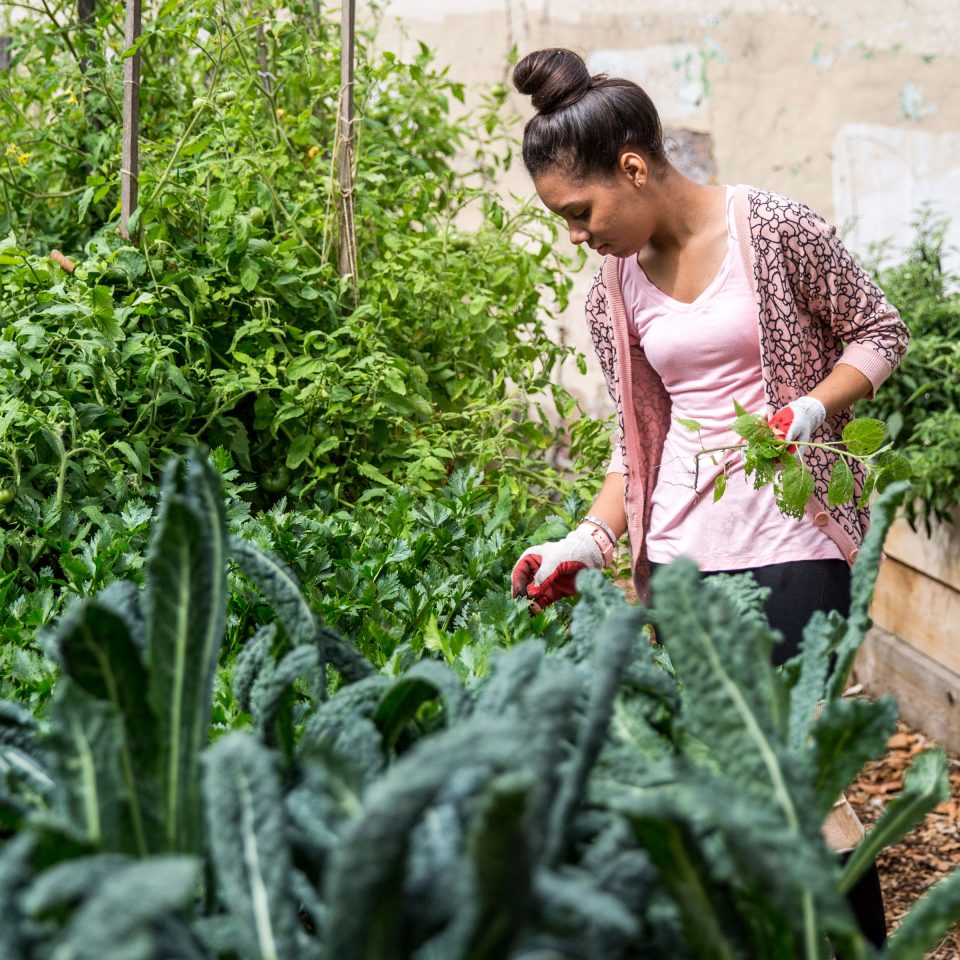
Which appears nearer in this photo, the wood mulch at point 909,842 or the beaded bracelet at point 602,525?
the beaded bracelet at point 602,525

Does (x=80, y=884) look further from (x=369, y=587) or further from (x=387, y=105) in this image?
(x=387, y=105)

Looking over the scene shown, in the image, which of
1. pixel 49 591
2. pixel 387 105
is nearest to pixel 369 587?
pixel 49 591

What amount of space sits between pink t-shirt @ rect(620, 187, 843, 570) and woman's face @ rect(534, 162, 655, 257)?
150 millimetres

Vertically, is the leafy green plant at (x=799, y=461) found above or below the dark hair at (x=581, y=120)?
below

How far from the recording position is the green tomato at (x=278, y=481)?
2.59m

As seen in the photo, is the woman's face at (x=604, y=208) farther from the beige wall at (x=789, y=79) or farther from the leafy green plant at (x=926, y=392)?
the beige wall at (x=789, y=79)

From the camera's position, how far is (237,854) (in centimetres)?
55

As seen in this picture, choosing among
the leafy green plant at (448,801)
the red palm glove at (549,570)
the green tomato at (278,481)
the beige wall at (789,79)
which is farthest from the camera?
the beige wall at (789,79)

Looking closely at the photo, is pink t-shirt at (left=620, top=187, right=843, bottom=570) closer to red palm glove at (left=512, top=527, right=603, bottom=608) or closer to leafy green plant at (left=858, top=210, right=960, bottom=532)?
red palm glove at (left=512, top=527, right=603, bottom=608)

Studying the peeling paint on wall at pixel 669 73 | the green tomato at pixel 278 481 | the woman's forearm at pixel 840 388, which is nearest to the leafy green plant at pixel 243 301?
the green tomato at pixel 278 481

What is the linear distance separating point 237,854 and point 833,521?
2017 millimetres

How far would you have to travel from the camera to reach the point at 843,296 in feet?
7.85

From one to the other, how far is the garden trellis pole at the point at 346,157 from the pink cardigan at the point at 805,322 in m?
0.69

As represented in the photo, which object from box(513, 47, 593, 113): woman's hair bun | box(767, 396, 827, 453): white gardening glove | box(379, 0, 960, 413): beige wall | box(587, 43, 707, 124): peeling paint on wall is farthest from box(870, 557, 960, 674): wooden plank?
box(587, 43, 707, 124): peeling paint on wall
